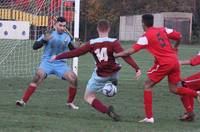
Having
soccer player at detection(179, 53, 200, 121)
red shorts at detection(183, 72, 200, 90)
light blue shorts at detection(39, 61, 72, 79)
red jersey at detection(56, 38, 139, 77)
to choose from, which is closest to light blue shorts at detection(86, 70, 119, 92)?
red jersey at detection(56, 38, 139, 77)

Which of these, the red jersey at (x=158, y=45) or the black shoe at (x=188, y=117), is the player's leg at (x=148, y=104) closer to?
the red jersey at (x=158, y=45)

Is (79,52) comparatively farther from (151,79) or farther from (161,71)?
(161,71)

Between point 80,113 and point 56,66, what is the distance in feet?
4.70

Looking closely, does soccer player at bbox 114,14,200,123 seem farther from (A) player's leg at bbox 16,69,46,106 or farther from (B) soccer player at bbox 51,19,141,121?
(A) player's leg at bbox 16,69,46,106

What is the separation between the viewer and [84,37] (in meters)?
71.6

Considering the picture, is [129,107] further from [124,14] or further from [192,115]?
[124,14]

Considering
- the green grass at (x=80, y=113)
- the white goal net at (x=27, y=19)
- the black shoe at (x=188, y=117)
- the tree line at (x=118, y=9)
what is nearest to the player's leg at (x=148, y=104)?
the green grass at (x=80, y=113)

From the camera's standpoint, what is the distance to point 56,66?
529 inches

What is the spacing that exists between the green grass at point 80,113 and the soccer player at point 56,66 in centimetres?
30

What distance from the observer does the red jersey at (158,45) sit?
11.1m

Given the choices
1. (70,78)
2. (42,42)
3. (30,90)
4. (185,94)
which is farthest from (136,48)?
(30,90)

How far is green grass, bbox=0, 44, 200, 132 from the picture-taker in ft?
34.1

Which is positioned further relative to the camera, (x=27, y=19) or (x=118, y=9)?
(x=118, y=9)

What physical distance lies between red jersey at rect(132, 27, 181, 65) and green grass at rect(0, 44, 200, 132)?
3.61 ft
